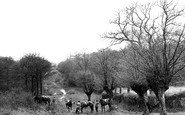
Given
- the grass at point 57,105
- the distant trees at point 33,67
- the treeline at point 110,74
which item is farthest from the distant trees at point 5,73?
the treeline at point 110,74

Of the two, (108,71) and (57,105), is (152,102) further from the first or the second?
(57,105)

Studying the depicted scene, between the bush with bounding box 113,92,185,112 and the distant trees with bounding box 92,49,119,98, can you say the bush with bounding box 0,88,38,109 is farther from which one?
the bush with bounding box 113,92,185,112

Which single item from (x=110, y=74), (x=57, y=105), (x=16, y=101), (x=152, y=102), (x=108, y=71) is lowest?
(x=57, y=105)

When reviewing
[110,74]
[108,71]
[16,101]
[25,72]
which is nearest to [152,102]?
[110,74]

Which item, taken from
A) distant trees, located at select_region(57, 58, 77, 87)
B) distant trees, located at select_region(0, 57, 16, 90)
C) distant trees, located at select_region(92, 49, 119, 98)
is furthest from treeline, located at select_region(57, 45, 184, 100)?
distant trees, located at select_region(0, 57, 16, 90)

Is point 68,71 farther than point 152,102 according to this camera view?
Yes

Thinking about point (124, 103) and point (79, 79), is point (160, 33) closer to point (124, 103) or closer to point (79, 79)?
point (124, 103)

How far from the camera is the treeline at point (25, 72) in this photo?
28188mm

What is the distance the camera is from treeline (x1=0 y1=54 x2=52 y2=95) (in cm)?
2819

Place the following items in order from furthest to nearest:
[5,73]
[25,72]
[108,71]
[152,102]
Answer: [5,73] → [108,71] → [25,72] → [152,102]

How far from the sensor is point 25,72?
28.3m

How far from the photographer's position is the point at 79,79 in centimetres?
4288

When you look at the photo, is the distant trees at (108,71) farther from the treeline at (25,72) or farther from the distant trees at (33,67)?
the distant trees at (33,67)

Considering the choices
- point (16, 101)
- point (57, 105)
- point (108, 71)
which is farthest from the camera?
point (108, 71)
